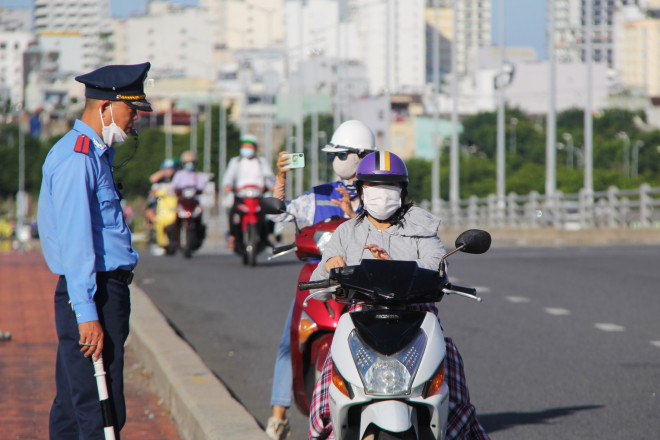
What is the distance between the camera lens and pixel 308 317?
5656 millimetres

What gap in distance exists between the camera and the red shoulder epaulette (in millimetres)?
4430

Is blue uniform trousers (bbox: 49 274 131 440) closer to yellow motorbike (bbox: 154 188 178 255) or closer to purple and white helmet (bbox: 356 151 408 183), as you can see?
purple and white helmet (bbox: 356 151 408 183)

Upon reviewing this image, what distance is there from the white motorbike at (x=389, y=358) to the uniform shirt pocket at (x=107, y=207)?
34.7 inches

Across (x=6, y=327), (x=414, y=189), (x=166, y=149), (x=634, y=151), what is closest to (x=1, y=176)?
(x=166, y=149)

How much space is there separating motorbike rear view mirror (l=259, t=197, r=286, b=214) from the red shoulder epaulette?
1.32 meters

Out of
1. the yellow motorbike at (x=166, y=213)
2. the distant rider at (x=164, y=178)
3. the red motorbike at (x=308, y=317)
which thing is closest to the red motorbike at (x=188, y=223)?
the yellow motorbike at (x=166, y=213)

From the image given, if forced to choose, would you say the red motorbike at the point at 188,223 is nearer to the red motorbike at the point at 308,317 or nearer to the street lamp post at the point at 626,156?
the red motorbike at the point at 308,317

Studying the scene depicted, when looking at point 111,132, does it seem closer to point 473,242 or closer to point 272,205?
point 272,205

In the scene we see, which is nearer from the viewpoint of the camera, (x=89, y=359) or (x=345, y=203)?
(x=89, y=359)

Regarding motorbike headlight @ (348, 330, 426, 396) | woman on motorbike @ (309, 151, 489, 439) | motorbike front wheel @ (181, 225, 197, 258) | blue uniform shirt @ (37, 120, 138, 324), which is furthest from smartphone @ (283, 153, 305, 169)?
motorbike front wheel @ (181, 225, 197, 258)

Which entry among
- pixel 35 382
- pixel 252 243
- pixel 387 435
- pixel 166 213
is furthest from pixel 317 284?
pixel 166 213

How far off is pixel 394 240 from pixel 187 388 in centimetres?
225

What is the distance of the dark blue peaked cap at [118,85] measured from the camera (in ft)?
15.0

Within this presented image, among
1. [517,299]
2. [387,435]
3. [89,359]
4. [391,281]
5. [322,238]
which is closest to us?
[387,435]
